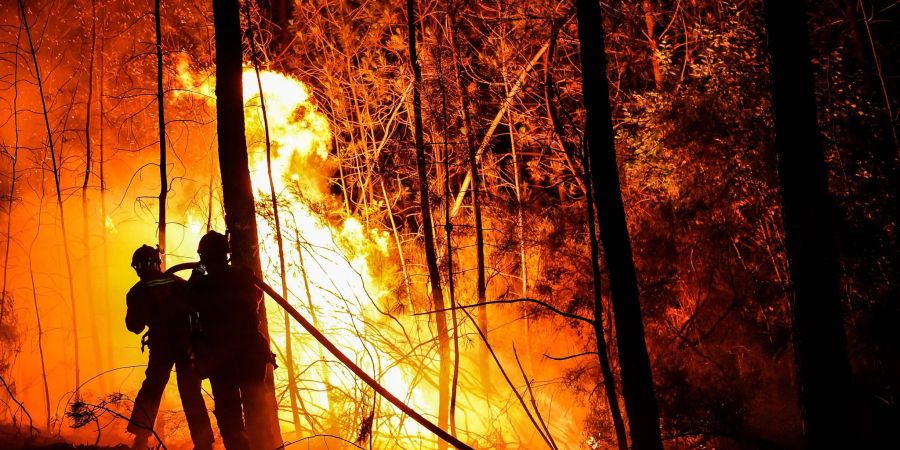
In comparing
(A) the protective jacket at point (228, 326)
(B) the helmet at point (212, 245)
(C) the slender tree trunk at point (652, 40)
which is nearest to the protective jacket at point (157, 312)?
(A) the protective jacket at point (228, 326)

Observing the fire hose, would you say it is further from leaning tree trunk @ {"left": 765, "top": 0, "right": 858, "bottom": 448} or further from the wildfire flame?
the wildfire flame

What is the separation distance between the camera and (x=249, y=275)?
4.89m

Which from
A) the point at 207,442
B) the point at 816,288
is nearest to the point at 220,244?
the point at 207,442

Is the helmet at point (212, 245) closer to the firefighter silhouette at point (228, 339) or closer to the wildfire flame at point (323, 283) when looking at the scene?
the firefighter silhouette at point (228, 339)

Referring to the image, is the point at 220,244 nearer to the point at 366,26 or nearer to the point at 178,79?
the point at 178,79

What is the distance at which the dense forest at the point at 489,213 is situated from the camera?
28.8 ft

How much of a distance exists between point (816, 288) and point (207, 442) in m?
6.82

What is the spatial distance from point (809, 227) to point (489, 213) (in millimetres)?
8732

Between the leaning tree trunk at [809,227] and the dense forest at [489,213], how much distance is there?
32mm

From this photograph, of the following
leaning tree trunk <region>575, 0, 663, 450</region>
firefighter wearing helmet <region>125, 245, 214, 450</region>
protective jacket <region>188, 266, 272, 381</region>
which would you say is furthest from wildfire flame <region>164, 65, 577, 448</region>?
leaning tree trunk <region>575, 0, 663, 450</region>

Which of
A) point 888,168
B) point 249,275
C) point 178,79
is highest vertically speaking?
point 178,79

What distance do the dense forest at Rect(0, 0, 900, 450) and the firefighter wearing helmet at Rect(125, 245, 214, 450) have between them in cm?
115

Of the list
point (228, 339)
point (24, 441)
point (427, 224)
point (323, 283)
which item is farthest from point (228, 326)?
point (323, 283)

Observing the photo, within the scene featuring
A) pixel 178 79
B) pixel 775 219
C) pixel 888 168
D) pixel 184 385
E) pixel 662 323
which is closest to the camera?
pixel 184 385
